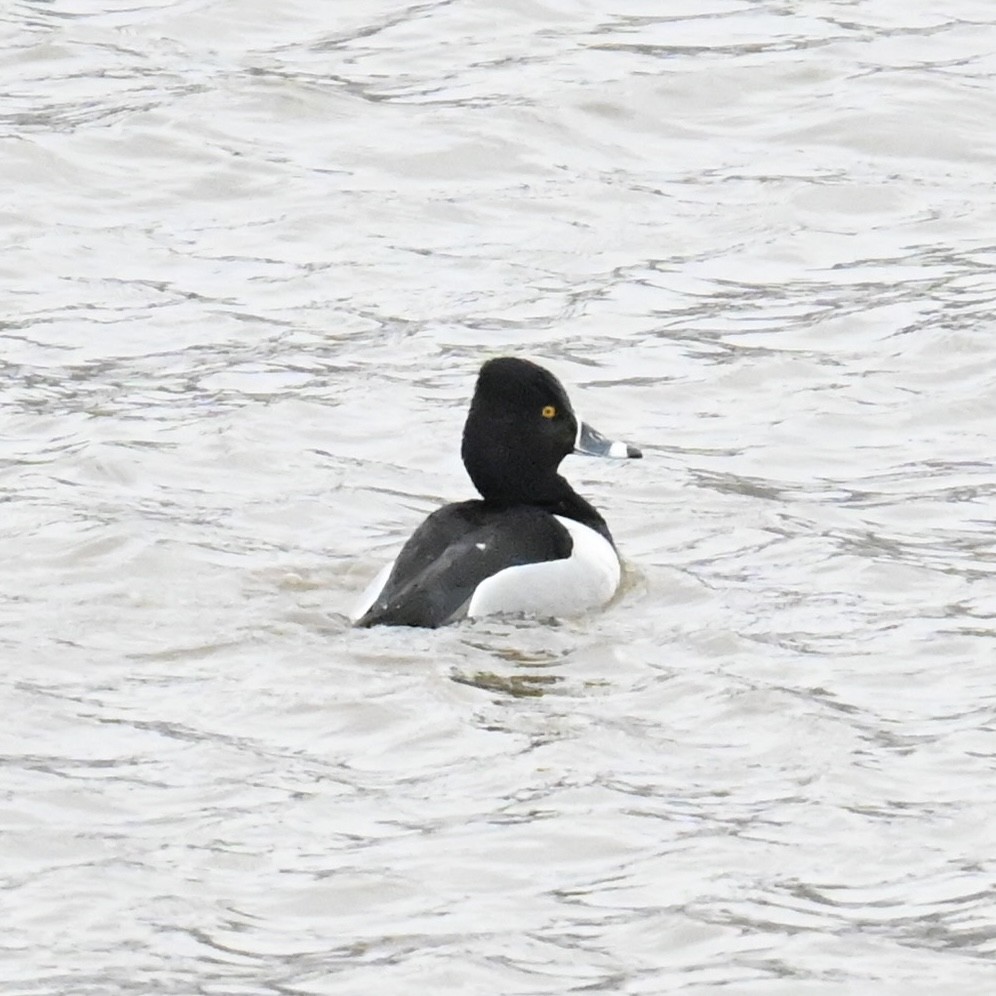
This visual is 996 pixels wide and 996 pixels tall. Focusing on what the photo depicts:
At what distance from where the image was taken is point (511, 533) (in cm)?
930

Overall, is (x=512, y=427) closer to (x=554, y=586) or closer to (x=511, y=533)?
(x=511, y=533)

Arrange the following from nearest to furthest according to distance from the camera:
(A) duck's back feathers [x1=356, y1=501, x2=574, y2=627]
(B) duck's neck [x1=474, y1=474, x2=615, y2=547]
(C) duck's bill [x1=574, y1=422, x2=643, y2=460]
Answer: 1. (A) duck's back feathers [x1=356, y1=501, x2=574, y2=627]
2. (B) duck's neck [x1=474, y1=474, x2=615, y2=547]
3. (C) duck's bill [x1=574, y1=422, x2=643, y2=460]

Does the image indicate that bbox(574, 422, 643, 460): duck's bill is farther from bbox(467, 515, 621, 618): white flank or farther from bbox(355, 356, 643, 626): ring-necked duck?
bbox(467, 515, 621, 618): white flank

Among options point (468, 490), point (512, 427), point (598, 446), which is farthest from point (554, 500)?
point (468, 490)

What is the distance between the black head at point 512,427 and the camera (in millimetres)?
9570

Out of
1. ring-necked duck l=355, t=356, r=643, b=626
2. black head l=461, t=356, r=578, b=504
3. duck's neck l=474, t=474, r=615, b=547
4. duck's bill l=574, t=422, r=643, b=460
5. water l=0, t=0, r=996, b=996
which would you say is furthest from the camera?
duck's bill l=574, t=422, r=643, b=460

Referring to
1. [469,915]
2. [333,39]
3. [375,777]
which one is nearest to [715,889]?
[469,915]

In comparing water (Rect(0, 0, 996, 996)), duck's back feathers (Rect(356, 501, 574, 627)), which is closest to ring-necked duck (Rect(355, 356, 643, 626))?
duck's back feathers (Rect(356, 501, 574, 627))

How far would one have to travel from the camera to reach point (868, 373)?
11.8 meters

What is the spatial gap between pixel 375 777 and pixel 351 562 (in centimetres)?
237

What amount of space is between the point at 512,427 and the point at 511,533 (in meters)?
0.46

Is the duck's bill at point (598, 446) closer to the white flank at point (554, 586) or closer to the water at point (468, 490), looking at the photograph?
the water at point (468, 490)

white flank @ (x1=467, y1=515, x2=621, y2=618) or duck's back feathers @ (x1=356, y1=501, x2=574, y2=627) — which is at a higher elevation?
duck's back feathers @ (x1=356, y1=501, x2=574, y2=627)

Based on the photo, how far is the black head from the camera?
9.57 metres
